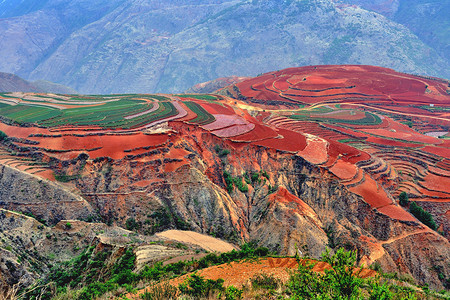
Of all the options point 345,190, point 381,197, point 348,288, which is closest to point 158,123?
point 345,190

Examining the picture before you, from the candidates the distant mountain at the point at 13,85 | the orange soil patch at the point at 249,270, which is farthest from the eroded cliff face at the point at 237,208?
the distant mountain at the point at 13,85

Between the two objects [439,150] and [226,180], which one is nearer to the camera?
[226,180]

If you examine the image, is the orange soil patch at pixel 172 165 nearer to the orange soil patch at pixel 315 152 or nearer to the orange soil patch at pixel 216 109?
the orange soil patch at pixel 315 152

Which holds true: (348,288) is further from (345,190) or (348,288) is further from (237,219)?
(345,190)

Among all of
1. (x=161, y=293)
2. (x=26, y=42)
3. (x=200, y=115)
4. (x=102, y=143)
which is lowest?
(x=26, y=42)

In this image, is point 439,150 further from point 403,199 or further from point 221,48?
point 221,48

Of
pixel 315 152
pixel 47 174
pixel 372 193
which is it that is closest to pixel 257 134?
pixel 315 152

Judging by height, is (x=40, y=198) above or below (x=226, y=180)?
above

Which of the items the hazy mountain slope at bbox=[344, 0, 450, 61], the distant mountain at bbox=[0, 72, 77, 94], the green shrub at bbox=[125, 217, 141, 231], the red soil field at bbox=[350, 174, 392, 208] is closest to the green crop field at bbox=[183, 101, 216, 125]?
the green shrub at bbox=[125, 217, 141, 231]
